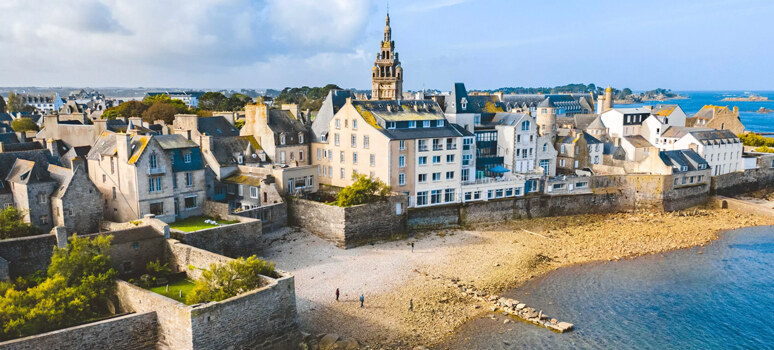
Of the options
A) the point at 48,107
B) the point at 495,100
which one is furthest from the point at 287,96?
the point at 495,100

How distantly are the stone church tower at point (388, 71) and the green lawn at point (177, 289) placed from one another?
152ft

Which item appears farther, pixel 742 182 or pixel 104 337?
A: pixel 742 182

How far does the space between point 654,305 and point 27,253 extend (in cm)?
3418

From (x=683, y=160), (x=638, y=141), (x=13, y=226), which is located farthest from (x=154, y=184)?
(x=638, y=141)

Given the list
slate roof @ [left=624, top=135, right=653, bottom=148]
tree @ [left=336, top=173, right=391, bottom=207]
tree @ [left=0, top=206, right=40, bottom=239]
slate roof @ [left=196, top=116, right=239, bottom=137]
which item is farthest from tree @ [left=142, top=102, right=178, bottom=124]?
slate roof @ [left=624, top=135, right=653, bottom=148]

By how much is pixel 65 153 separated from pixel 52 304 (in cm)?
2486

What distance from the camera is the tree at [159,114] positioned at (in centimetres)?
7256

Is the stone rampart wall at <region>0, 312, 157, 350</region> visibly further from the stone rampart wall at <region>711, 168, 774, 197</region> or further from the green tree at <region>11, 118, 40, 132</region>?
the stone rampart wall at <region>711, 168, 774, 197</region>

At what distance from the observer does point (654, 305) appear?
108 ft

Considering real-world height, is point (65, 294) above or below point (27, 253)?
below

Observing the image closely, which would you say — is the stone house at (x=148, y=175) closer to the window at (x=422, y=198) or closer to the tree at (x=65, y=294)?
the tree at (x=65, y=294)

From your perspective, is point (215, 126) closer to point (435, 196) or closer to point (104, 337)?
point (435, 196)

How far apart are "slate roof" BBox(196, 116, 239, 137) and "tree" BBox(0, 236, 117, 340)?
23.5m

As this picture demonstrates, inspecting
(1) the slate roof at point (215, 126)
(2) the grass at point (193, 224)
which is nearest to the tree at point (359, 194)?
(2) the grass at point (193, 224)
